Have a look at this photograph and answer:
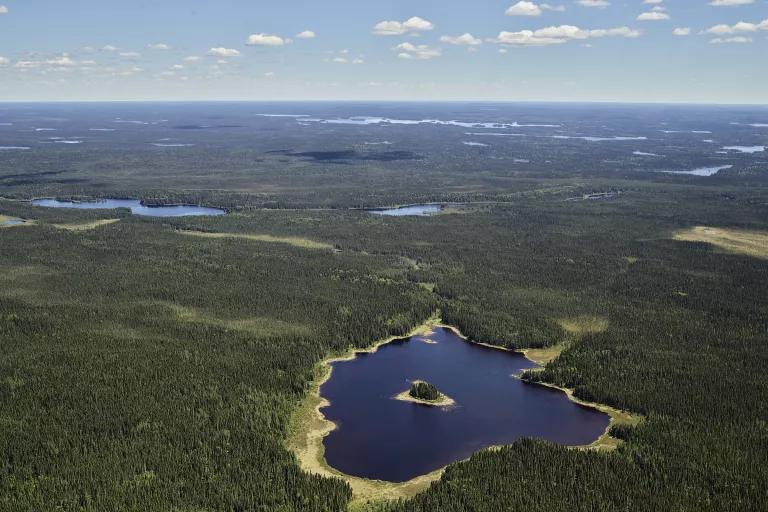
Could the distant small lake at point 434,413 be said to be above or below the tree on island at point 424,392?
below

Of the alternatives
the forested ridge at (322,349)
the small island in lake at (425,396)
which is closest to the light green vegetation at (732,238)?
the forested ridge at (322,349)

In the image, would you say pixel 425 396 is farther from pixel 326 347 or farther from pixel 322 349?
pixel 326 347

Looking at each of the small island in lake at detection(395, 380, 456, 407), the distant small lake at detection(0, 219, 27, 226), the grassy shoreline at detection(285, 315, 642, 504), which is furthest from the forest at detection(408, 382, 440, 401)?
the distant small lake at detection(0, 219, 27, 226)

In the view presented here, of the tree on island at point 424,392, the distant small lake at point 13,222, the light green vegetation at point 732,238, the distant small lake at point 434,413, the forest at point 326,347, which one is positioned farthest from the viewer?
the distant small lake at point 13,222

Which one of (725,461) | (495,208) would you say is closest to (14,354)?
(725,461)

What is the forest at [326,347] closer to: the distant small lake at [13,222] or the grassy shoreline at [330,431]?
the grassy shoreline at [330,431]

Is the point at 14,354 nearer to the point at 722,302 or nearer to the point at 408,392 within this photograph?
the point at 408,392
